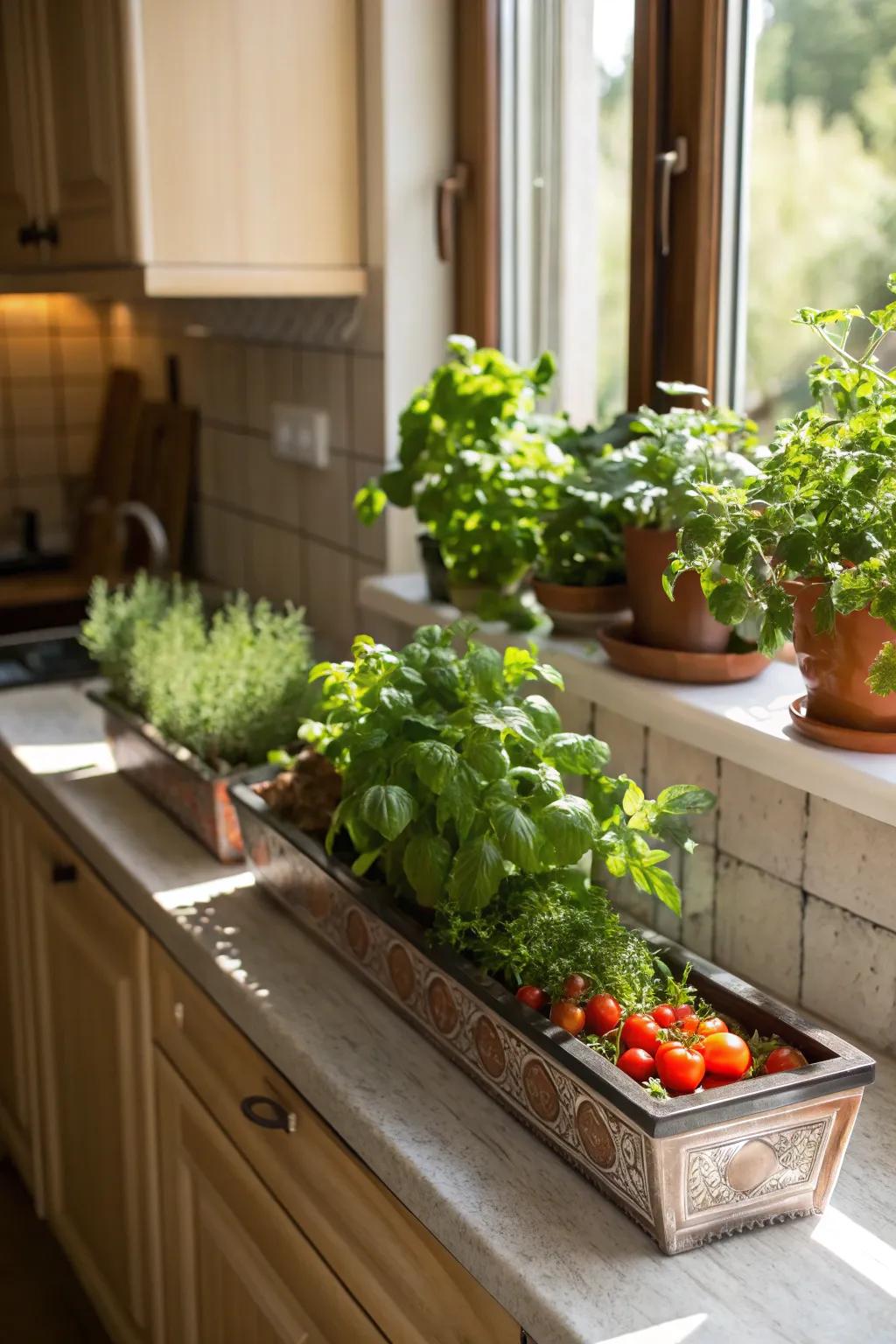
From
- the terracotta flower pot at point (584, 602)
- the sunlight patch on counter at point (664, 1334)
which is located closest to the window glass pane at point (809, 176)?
the terracotta flower pot at point (584, 602)

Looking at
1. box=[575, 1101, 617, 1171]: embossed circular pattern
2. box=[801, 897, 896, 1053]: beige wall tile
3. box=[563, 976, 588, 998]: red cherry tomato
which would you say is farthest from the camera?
box=[801, 897, 896, 1053]: beige wall tile

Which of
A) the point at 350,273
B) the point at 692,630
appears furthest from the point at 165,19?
the point at 692,630

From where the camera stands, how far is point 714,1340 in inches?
34.0

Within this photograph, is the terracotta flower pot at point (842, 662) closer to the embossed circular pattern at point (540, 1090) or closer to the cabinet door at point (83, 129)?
the embossed circular pattern at point (540, 1090)

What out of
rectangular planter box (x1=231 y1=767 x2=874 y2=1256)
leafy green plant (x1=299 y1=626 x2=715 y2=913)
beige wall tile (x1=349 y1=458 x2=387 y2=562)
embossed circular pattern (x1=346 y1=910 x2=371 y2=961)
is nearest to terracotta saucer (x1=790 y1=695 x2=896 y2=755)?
leafy green plant (x1=299 y1=626 x2=715 y2=913)

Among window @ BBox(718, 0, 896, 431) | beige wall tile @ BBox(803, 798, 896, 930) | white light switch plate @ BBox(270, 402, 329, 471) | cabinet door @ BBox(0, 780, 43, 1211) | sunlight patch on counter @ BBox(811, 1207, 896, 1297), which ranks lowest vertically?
cabinet door @ BBox(0, 780, 43, 1211)

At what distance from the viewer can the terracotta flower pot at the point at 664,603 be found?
1349 millimetres

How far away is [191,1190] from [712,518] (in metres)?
0.94

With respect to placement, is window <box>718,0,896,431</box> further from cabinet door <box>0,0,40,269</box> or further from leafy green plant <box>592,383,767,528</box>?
cabinet door <box>0,0,40,269</box>

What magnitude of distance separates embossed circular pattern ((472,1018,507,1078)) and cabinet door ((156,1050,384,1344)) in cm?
24

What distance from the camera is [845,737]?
1158 millimetres

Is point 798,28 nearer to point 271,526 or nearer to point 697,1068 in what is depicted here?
point 697,1068

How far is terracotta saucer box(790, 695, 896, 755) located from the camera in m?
1.14

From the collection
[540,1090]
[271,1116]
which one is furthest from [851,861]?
[271,1116]
